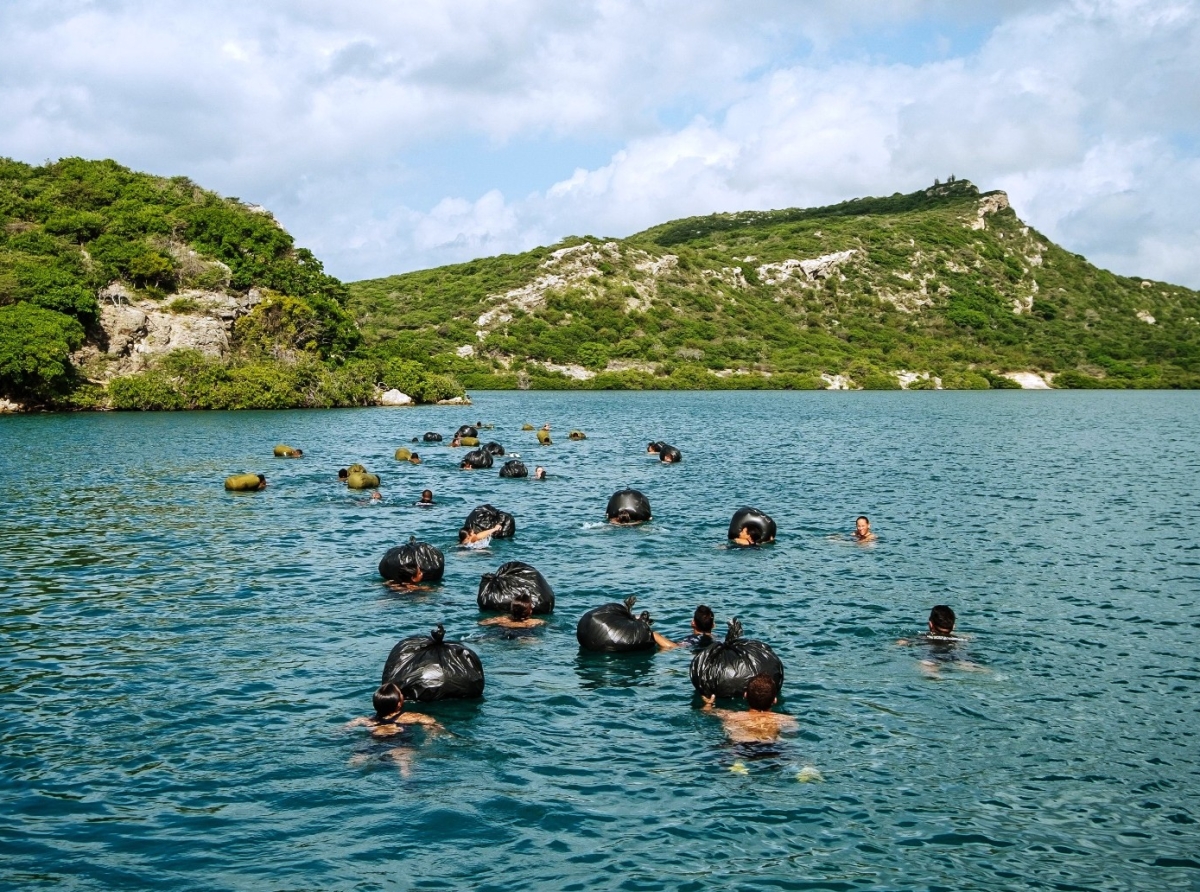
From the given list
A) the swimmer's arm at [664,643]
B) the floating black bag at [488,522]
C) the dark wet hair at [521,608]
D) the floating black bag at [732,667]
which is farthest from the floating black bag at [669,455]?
the floating black bag at [732,667]

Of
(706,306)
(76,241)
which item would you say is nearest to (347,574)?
(76,241)

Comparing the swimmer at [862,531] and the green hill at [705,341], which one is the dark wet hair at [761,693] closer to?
the swimmer at [862,531]

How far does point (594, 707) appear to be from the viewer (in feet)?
51.3

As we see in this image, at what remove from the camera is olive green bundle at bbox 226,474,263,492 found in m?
38.5

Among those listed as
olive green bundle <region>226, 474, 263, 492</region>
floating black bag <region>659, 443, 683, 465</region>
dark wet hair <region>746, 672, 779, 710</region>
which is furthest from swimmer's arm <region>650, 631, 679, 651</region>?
floating black bag <region>659, 443, 683, 465</region>

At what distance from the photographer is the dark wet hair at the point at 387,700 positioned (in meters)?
14.2

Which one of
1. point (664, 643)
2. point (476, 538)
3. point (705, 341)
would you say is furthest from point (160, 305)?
point (705, 341)

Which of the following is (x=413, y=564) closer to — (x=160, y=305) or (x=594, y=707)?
(x=594, y=707)

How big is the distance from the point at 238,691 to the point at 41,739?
9.73 feet

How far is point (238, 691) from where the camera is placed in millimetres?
16141

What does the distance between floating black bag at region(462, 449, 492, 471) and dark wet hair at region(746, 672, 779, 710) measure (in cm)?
3500

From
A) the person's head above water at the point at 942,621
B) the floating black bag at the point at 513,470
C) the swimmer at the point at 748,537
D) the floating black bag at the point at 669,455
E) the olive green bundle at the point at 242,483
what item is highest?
the floating black bag at the point at 669,455

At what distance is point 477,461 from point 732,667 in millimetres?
34366

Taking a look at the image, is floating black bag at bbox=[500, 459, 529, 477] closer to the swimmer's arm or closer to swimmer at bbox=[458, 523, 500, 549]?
swimmer at bbox=[458, 523, 500, 549]
